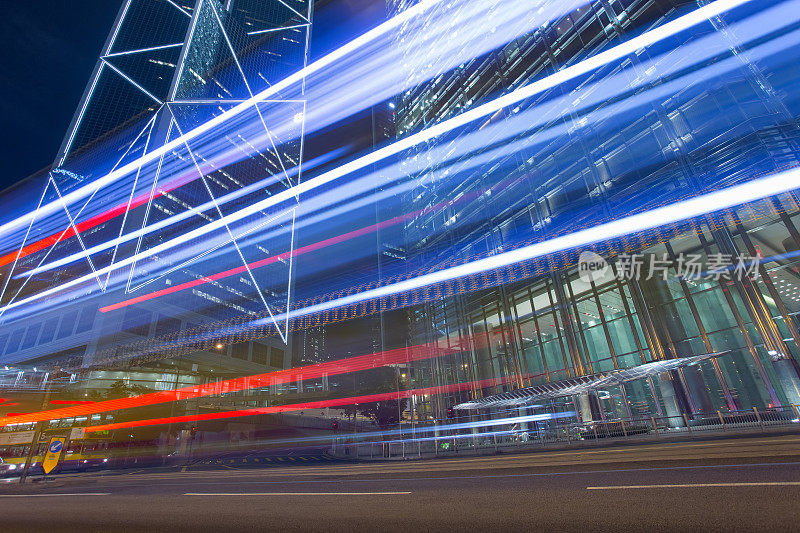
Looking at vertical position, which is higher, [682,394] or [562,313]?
[562,313]

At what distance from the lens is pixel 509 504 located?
15.3ft

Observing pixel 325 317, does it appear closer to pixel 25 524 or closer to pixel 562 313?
pixel 562 313

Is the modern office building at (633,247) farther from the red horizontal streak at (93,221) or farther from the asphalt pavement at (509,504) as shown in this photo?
the red horizontal streak at (93,221)

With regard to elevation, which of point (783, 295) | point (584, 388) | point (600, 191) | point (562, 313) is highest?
point (600, 191)

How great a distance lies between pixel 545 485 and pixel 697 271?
16.2 m

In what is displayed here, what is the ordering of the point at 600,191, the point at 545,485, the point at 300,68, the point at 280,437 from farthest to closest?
the point at 280,437 < the point at 600,191 < the point at 300,68 < the point at 545,485

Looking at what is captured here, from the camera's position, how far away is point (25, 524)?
5.47 metres

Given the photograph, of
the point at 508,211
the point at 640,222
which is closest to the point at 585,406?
the point at 640,222

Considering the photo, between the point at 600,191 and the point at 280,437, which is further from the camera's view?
the point at 280,437

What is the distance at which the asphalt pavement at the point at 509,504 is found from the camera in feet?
11.9

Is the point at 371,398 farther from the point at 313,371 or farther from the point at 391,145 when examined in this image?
the point at 391,145

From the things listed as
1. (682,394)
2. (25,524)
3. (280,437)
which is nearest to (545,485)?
(25,524)

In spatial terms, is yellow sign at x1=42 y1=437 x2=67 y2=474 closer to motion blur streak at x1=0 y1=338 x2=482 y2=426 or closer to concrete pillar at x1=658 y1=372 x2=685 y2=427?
motion blur streak at x1=0 y1=338 x2=482 y2=426

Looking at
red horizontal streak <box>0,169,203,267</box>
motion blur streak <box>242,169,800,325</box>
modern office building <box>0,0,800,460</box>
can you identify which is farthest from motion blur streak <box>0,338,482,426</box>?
red horizontal streak <box>0,169,203,267</box>
